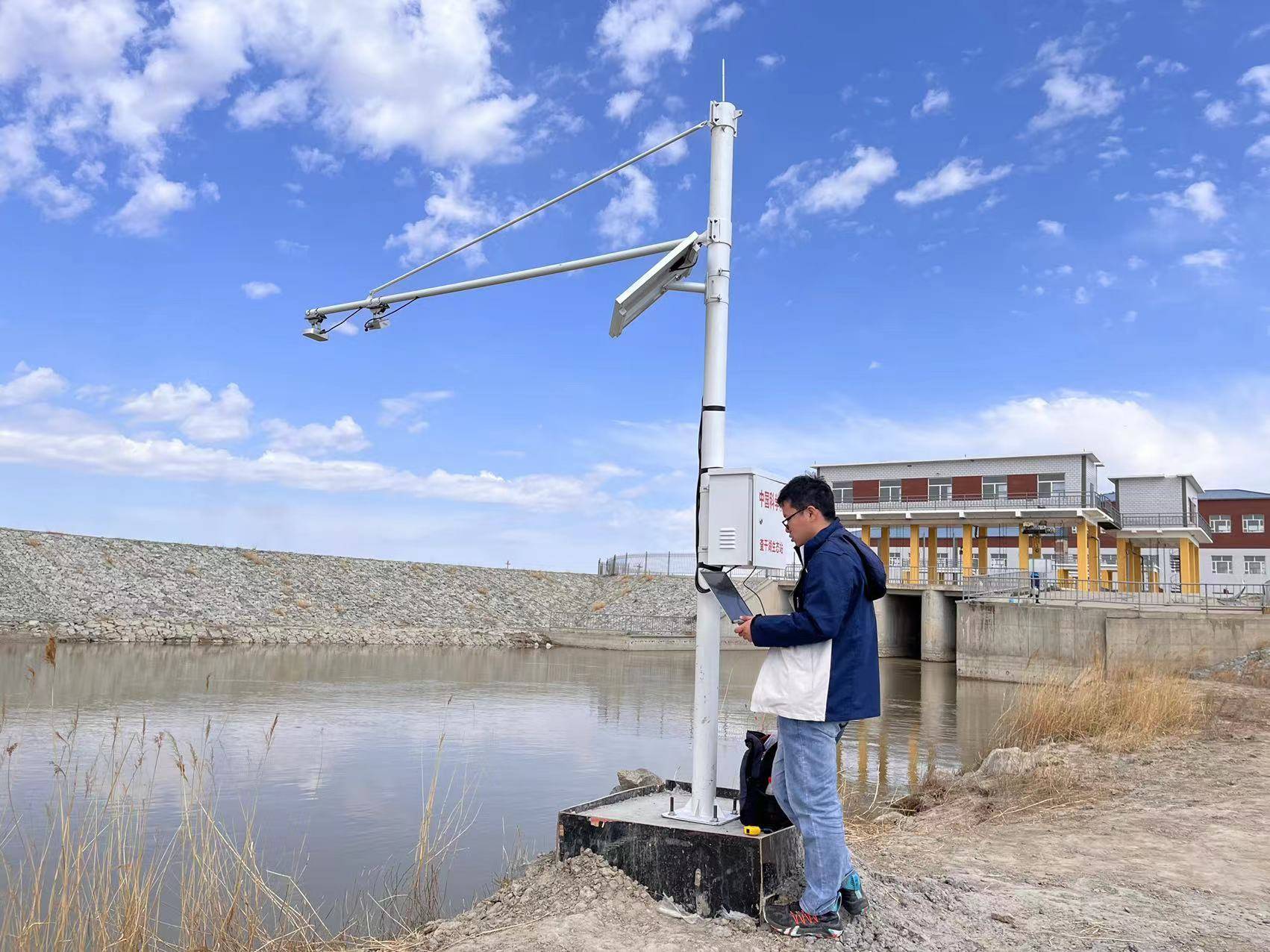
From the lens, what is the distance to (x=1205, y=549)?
5928 cm

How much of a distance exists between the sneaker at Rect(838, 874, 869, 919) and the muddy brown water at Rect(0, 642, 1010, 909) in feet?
9.75

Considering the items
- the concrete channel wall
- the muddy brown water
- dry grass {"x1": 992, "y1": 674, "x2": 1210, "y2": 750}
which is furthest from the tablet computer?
the concrete channel wall

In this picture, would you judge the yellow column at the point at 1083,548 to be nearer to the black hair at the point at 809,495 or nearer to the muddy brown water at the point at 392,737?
the muddy brown water at the point at 392,737

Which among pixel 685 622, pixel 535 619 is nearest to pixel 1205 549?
pixel 685 622

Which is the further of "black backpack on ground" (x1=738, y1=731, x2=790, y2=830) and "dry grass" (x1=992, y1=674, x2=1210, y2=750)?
"dry grass" (x1=992, y1=674, x2=1210, y2=750)

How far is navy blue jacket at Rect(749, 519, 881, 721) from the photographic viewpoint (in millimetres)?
3787

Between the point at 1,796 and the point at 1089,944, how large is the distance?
935 centimetres

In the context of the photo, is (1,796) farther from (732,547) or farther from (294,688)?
(294,688)

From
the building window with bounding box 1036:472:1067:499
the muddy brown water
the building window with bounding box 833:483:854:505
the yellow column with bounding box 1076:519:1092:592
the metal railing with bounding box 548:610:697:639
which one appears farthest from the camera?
the building window with bounding box 833:483:854:505

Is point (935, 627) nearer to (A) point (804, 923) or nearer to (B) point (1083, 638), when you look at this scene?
(B) point (1083, 638)

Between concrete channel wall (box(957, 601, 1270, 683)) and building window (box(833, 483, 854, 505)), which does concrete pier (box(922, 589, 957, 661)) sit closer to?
concrete channel wall (box(957, 601, 1270, 683))

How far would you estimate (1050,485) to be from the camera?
39.9 metres

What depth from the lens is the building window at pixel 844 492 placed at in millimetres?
44062

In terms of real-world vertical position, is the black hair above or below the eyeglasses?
above
